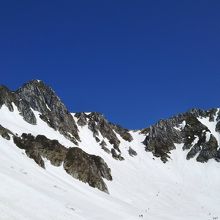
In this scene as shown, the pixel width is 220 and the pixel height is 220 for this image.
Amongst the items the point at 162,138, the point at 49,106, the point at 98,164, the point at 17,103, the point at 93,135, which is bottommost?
the point at 98,164

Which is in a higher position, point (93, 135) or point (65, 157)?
point (93, 135)

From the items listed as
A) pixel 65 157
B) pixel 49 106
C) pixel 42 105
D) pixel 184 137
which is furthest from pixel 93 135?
pixel 65 157

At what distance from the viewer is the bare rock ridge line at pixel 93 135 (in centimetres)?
5575

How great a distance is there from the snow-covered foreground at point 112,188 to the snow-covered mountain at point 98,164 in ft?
0.35

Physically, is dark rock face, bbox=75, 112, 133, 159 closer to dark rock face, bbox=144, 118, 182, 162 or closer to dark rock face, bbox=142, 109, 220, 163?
dark rock face, bbox=144, 118, 182, 162

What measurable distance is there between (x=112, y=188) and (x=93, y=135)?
39.0 metres

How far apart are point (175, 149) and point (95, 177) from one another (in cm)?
6579

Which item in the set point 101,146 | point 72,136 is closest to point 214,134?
point 101,146

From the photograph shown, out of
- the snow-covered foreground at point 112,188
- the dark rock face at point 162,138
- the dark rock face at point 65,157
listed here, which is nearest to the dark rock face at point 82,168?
the dark rock face at point 65,157

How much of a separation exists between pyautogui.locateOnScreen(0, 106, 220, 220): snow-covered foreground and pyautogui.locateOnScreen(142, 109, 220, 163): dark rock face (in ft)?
9.59

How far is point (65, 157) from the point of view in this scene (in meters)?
57.8

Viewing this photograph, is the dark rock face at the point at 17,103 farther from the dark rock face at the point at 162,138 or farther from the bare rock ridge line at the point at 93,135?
the dark rock face at the point at 162,138

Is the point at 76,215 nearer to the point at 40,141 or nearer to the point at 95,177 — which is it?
the point at 95,177

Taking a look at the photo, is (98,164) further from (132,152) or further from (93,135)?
(132,152)
